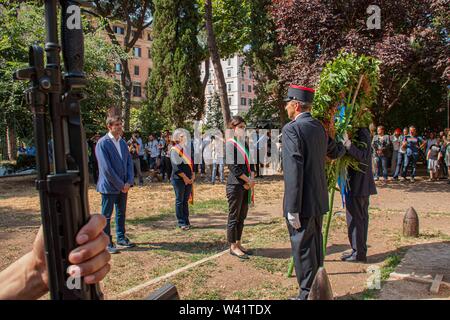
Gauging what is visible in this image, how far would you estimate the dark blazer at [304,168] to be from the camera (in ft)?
13.9

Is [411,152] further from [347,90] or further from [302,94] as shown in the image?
[302,94]

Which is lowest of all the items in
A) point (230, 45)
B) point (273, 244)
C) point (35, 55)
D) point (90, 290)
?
point (273, 244)

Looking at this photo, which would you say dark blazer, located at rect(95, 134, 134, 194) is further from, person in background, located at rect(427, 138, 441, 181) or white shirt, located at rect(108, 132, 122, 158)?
person in background, located at rect(427, 138, 441, 181)

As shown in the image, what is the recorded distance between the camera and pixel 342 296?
14.8 feet

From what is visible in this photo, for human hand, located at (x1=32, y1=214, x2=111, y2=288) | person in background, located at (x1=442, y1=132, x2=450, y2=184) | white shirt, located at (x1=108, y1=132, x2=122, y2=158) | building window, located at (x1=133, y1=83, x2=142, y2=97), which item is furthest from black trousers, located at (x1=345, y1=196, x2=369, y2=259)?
building window, located at (x1=133, y1=83, x2=142, y2=97)

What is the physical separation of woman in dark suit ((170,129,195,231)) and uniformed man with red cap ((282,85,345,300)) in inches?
143

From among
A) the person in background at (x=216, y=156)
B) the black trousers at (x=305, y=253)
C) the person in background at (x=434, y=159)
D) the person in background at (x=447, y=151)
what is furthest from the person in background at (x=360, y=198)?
the person in background at (x=434, y=159)

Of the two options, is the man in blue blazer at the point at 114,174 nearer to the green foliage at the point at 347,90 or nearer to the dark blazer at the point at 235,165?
the dark blazer at the point at 235,165

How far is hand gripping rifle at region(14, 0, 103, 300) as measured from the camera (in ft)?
4.79

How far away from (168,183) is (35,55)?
13836 mm

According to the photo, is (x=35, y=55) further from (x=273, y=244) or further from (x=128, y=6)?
(x=128, y=6)

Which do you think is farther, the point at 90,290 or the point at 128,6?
the point at 128,6

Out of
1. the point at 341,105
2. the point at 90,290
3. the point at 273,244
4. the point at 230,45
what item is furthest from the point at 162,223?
the point at 230,45

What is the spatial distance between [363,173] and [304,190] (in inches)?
69.5
